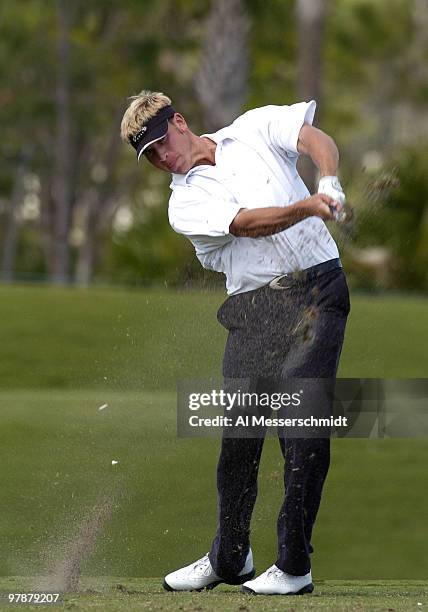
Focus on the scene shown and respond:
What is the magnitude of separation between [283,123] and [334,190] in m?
0.50

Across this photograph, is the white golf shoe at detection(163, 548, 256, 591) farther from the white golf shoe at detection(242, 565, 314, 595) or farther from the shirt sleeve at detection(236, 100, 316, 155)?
the shirt sleeve at detection(236, 100, 316, 155)

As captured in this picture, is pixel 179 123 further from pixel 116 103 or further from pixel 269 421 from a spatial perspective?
pixel 116 103

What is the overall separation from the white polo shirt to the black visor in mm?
169

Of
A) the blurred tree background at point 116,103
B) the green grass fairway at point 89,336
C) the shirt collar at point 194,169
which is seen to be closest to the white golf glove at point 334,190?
the shirt collar at point 194,169

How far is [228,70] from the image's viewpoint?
24.3 metres

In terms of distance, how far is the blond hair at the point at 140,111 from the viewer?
555 centimetres

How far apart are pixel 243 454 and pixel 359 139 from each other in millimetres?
38065

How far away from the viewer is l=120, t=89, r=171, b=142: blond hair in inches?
218

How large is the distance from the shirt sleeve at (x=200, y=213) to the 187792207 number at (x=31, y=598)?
4.70 feet

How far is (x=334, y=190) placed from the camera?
5.18 meters

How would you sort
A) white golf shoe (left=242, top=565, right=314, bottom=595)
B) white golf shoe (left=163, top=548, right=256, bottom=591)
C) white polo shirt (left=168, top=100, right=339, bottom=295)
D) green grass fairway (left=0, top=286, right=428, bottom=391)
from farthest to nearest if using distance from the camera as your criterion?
green grass fairway (left=0, top=286, right=428, bottom=391) < white golf shoe (left=163, top=548, right=256, bottom=591) < white golf shoe (left=242, top=565, right=314, bottom=595) < white polo shirt (left=168, top=100, right=339, bottom=295)

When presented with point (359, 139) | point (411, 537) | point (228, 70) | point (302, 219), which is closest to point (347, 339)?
point (302, 219)

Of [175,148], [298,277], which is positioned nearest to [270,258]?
[298,277]

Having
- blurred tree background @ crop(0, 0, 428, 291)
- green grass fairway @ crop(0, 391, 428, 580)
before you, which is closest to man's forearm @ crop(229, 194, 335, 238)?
green grass fairway @ crop(0, 391, 428, 580)
